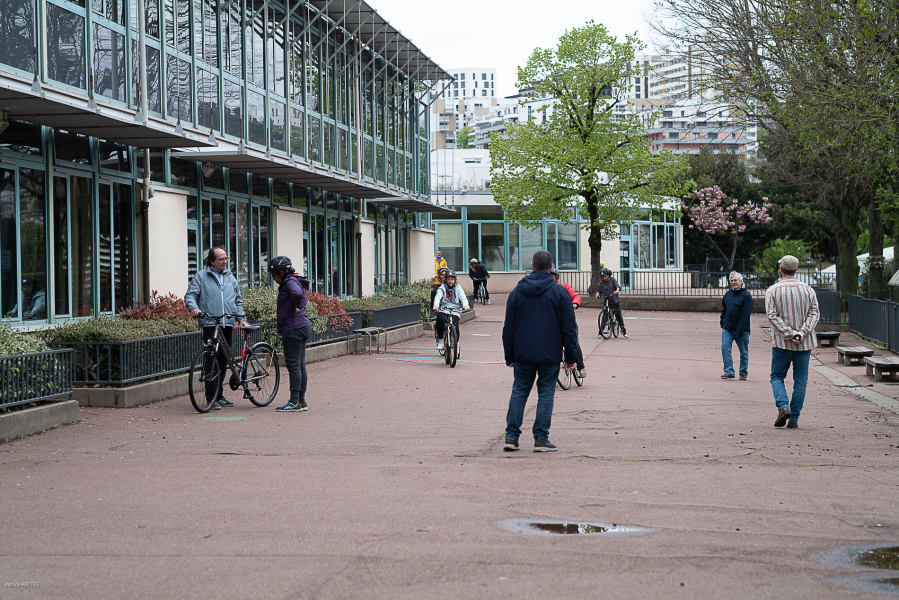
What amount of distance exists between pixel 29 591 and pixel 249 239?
17.4 meters

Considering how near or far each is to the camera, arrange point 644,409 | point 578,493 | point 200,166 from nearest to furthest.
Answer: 1. point 578,493
2. point 644,409
3. point 200,166

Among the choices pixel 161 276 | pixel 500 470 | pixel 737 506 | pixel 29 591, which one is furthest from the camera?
pixel 161 276

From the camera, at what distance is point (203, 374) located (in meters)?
10.9

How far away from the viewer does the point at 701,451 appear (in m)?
8.28

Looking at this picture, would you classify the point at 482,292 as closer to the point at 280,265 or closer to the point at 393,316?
the point at 393,316

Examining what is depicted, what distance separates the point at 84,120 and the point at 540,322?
27.3 feet

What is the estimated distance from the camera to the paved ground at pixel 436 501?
15.1ft

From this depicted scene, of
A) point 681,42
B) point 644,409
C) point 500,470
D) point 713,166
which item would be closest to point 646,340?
point 681,42

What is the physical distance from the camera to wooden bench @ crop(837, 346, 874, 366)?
17.5m

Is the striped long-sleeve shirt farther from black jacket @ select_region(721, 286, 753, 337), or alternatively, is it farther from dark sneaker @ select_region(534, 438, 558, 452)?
black jacket @ select_region(721, 286, 753, 337)

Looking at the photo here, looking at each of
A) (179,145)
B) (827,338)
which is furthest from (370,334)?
(827,338)

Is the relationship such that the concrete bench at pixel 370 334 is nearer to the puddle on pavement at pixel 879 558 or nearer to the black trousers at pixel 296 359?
the black trousers at pixel 296 359

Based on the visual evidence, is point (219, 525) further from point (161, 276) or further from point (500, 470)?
point (161, 276)

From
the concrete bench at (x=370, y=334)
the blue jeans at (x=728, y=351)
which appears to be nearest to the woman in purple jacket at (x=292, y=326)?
the blue jeans at (x=728, y=351)
